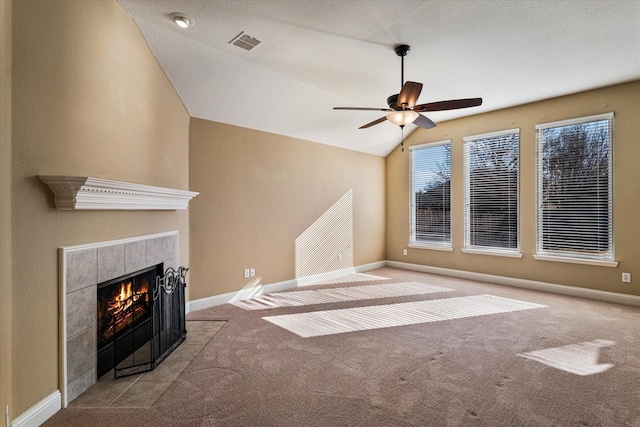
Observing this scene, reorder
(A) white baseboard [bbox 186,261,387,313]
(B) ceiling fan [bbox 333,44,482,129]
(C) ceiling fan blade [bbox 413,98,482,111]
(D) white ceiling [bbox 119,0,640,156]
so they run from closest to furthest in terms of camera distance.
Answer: (D) white ceiling [bbox 119,0,640,156]
(B) ceiling fan [bbox 333,44,482,129]
(C) ceiling fan blade [bbox 413,98,482,111]
(A) white baseboard [bbox 186,261,387,313]

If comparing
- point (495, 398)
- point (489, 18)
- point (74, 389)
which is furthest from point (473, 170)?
point (74, 389)

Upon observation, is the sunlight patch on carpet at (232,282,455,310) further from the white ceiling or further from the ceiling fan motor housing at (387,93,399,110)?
the ceiling fan motor housing at (387,93,399,110)

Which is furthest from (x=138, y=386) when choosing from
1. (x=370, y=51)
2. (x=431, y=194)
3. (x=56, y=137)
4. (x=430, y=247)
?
(x=431, y=194)

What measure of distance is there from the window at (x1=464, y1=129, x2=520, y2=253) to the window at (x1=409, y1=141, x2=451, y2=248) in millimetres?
397

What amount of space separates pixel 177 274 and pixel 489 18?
3.91m

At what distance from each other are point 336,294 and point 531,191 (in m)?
3.65

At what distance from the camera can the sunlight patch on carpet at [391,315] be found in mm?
3611

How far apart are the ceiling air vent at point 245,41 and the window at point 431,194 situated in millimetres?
4355

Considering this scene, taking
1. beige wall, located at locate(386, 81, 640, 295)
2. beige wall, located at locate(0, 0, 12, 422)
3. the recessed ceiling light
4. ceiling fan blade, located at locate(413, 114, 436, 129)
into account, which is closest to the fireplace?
beige wall, located at locate(0, 0, 12, 422)

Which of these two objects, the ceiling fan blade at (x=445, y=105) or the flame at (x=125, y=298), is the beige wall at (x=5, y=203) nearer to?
the flame at (x=125, y=298)

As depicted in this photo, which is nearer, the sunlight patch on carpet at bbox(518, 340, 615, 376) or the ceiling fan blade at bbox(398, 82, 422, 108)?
the sunlight patch on carpet at bbox(518, 340, 615, 376)

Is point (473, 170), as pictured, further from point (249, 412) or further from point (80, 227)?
point (80, 227)

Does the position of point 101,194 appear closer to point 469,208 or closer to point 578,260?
point 469,208

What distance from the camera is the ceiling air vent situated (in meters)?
3.17
